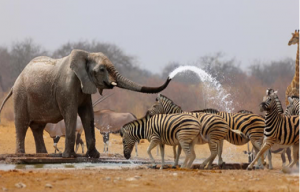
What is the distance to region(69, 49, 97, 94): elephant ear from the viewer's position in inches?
454

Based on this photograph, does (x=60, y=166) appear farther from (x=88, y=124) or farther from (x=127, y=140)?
(x=88, y=124)

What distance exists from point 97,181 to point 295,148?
327 cm

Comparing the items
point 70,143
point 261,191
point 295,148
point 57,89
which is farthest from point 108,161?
point 261,191

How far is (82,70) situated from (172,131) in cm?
249

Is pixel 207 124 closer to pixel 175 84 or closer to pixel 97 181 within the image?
pixel 97 181

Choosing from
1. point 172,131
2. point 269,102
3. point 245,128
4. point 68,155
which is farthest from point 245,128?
point 68,155

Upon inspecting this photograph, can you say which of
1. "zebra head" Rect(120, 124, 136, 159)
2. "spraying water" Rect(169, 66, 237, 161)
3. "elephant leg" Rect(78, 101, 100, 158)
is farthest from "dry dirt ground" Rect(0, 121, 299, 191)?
"spraying water" Rect(169, 66, 237, 161)

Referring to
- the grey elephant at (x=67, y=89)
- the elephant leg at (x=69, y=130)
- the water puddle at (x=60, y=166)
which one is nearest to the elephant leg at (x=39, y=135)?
the grey elephant at (x=67, y=89)

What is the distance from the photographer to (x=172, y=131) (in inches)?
394

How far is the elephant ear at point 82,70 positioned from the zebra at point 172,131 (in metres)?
1.30

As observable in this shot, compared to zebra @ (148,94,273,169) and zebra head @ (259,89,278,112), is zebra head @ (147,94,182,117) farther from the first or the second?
zebra head @ (259,89,278,112)

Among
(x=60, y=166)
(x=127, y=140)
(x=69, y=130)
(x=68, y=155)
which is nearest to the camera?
(x=60, y=166)

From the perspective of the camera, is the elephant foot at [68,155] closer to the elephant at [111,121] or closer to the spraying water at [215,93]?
the spraying water at [215,93]

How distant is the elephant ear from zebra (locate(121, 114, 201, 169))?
4.26 feet
